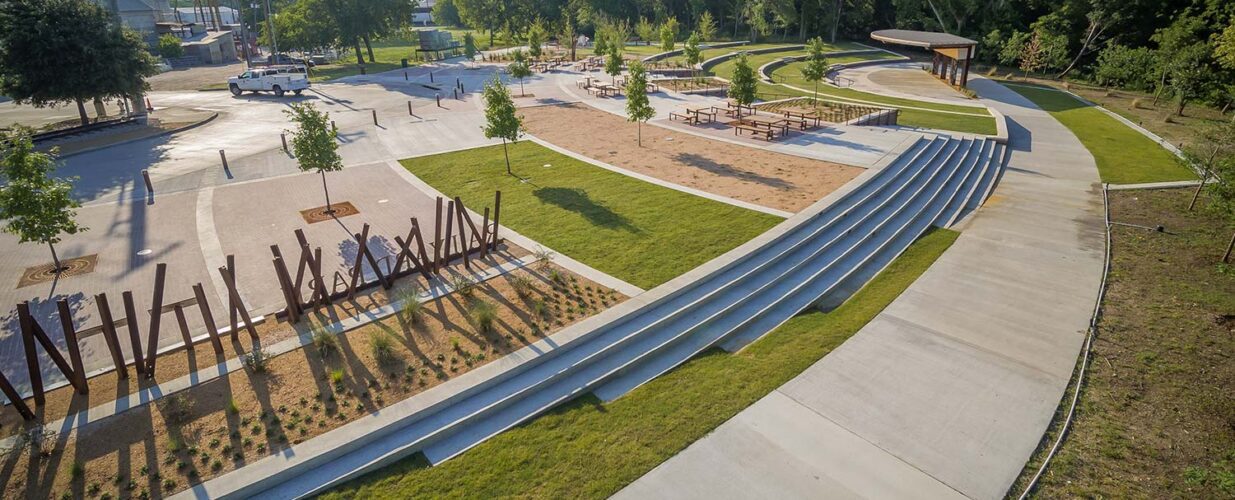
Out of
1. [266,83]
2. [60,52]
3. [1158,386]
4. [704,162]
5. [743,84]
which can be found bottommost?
[1158,386]

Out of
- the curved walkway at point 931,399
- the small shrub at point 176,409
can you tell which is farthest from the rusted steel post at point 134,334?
the curved walkway at point 931,399

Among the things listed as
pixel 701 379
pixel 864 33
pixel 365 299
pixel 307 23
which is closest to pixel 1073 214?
pixel 701 379

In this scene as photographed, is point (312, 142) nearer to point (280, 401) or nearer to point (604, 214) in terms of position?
point (604, 214)

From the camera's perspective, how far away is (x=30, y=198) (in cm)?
1344

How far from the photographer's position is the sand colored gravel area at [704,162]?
64.1 feet

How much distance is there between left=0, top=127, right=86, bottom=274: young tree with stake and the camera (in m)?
13.3

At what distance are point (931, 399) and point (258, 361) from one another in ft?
40.3

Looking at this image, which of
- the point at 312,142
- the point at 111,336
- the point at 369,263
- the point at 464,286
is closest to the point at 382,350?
the point at 464,286

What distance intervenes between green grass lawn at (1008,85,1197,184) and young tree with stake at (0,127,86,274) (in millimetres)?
33936

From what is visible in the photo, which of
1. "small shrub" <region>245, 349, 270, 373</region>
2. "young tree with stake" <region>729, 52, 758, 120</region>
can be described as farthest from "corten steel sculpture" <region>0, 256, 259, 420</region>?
"young tree with stake" <region>729, 52, 758, 120</region>

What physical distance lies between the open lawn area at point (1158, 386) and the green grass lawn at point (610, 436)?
169 inches

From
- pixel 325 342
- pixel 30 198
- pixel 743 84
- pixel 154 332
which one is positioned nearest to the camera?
pixel 154 332

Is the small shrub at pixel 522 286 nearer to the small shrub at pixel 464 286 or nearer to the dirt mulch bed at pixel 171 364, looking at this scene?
the small shrub at pixel 464 286

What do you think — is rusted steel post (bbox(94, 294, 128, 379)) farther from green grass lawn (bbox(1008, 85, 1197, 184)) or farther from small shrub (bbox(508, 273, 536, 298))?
green grass lawn (bbox(1008, 85, 1197, 184))
